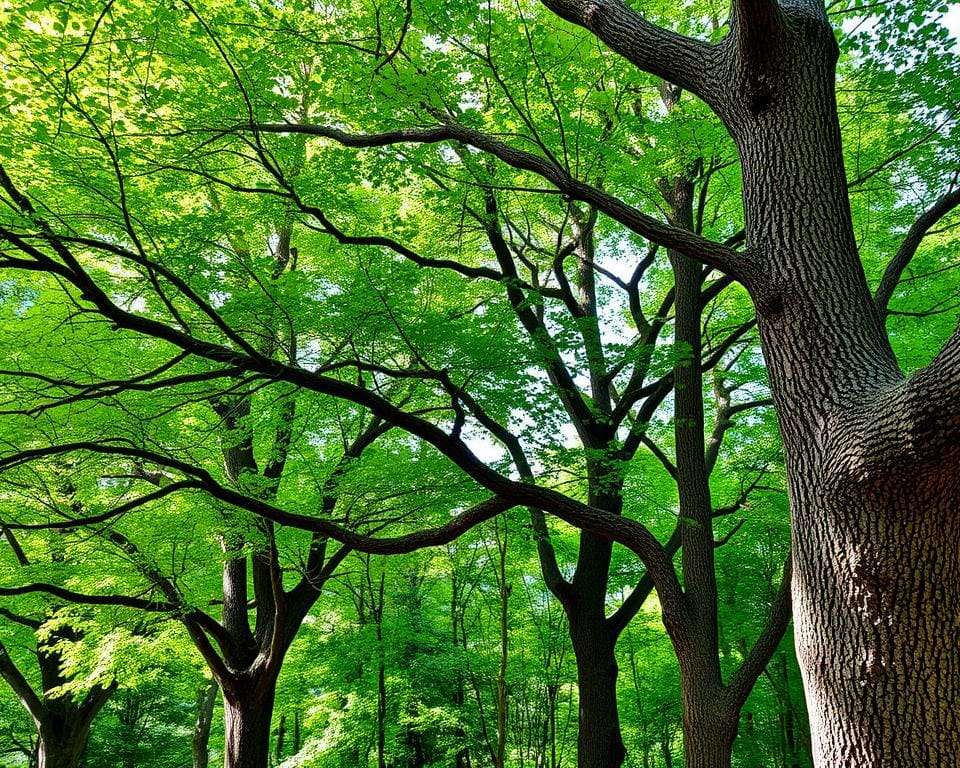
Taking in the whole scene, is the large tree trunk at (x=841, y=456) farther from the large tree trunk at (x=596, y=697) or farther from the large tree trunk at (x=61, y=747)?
the large tree trunk at (x=61, y=747)

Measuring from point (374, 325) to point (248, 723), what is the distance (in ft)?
16.5

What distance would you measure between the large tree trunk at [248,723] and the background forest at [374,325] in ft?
0.11

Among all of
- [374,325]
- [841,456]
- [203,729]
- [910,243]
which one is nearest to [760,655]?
[910,243]

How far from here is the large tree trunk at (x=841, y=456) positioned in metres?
1.84

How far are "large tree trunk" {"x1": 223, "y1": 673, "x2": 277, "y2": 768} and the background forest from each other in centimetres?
3

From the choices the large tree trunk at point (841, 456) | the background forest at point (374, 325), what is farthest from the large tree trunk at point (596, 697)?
the large tree trunk at point (841, 456)

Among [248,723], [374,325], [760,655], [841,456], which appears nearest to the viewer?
[841,456]

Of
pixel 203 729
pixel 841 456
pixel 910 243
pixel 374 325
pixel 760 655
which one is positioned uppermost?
pixel 374 325

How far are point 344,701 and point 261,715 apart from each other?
15.4ft

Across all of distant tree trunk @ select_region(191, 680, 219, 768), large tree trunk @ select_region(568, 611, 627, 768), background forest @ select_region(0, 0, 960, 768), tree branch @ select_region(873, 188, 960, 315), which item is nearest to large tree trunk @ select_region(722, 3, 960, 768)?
background forest @ select_region(0, 0, 960, 768)

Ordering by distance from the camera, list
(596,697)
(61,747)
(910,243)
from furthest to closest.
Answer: (61,747) → (596,697) → (910,243)

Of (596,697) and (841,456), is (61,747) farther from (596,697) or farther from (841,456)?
(841,456)

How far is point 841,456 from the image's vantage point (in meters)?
2.05

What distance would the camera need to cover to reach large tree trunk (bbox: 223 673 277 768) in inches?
275
